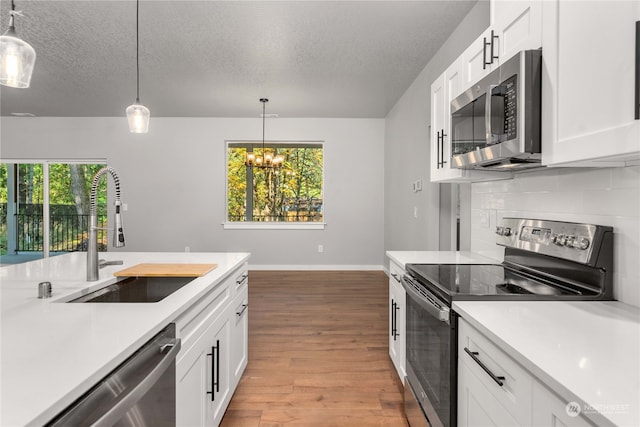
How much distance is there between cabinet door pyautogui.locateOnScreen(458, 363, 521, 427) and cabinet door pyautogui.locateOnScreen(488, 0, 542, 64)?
122 centimetres

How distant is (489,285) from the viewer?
1.48 metres

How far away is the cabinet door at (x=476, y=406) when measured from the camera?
0.95m

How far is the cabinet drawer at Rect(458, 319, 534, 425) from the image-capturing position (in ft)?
2.77

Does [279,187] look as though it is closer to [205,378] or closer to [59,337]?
[205,378]

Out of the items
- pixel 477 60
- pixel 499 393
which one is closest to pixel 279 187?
pixel 477 60

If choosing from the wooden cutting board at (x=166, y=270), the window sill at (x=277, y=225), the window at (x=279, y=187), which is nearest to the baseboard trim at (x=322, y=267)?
the window sill at (x=277, y=225)

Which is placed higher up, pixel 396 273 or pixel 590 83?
pixel 590 83

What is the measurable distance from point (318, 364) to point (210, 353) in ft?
4.00

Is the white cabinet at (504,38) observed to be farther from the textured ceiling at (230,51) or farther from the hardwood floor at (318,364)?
the hardwood floor at (318,364)

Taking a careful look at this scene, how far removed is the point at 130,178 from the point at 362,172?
402 centimetres

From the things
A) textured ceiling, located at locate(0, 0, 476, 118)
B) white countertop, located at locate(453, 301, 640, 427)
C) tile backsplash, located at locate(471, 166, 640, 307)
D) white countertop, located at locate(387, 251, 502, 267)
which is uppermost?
textured ceiling, located at locate(0, 0, 476, 118)

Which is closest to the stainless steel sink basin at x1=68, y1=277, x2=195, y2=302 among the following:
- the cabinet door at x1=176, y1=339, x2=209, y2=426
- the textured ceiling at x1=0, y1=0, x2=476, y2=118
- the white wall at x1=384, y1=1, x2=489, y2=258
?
the cabinet door at x1=176, y1=339, x2=209, y2=426

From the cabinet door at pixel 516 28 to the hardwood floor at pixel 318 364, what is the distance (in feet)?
6.30

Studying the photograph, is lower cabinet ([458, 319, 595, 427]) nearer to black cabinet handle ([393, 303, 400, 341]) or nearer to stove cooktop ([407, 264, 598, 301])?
stove cooktop ([407, 264, 598, 301])
